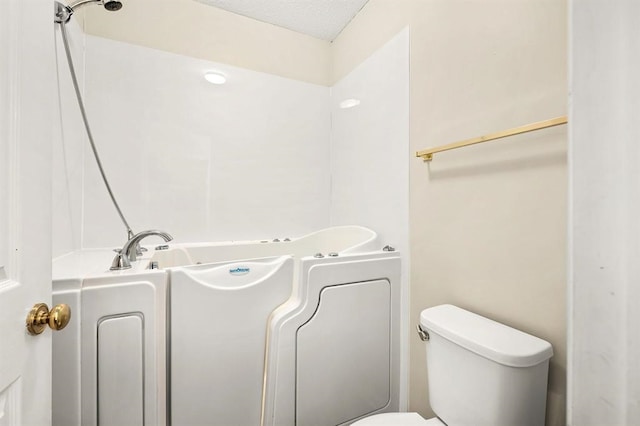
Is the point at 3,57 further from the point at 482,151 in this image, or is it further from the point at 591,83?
the point at 482,151

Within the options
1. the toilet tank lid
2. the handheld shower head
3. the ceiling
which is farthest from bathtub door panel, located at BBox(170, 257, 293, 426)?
the ceiling

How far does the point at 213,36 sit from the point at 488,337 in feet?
7.46

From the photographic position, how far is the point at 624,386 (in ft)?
1.31

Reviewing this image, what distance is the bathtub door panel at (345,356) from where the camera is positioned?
1187 mm

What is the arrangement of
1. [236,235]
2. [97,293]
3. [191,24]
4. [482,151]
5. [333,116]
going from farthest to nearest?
[333,116] < [236,235] < [191,24] < [482,151] < [97,293]

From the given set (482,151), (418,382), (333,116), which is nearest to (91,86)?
(333,116)

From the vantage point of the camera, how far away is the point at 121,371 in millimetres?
903

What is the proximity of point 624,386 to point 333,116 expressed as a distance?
6.91ft

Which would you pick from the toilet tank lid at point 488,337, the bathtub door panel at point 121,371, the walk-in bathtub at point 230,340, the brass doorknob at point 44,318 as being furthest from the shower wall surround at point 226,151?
the brass doorknob at point 44,318

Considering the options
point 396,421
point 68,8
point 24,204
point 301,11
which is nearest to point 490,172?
point 396,421

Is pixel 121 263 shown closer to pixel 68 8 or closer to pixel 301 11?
pixel 68 8

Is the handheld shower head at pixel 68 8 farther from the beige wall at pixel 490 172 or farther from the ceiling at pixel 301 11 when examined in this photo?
the beige wall at pixel 490 172

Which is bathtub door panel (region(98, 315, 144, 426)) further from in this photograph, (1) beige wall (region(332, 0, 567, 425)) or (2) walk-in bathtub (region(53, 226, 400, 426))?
(1) beige wall (region(332, 0, 567, 425))

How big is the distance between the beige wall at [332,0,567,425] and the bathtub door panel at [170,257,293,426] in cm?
77
